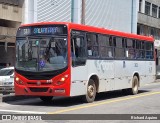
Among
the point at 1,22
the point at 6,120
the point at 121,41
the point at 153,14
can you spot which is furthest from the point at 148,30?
the point at 6,120

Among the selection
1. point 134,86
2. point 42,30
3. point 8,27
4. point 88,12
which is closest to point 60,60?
point 42,30

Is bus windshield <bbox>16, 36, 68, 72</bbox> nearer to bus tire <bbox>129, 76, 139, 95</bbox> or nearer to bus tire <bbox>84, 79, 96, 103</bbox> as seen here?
bus tire <bbox>84, 79, 96, 103</bbox>

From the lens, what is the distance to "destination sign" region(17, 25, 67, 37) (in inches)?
638

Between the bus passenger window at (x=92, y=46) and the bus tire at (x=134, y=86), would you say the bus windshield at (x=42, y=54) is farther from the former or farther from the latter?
the bus tire at (x=134, y=86)

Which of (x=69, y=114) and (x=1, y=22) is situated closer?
(x=69, y=114)

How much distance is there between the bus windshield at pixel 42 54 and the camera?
52.4ft

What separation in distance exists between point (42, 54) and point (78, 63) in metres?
1.41

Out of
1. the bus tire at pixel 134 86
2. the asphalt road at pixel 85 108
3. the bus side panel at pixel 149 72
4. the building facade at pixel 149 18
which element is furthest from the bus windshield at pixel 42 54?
the building facade at pixel 149 18

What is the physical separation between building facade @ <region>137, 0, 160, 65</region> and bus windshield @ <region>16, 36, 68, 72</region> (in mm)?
43083

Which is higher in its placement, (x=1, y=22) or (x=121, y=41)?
(x=1, y=22)

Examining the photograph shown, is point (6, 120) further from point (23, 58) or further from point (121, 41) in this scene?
point (121, 41)

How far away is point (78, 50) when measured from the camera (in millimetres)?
16594

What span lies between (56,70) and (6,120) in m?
4.13

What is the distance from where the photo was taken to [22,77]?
647 inches
